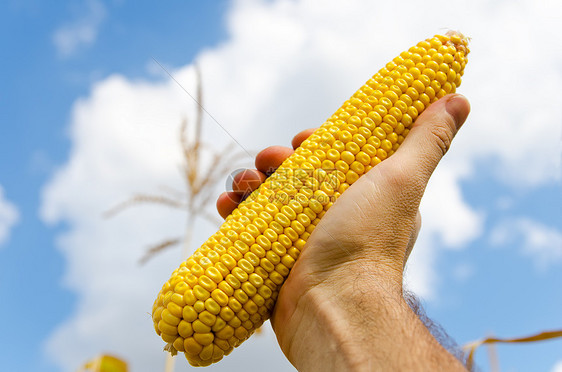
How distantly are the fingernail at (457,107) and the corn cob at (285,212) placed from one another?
0.43 ft

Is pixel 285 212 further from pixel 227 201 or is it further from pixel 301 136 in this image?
pixel 301 136

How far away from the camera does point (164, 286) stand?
2307 mm

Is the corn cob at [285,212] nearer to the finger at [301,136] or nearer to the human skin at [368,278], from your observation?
the human skin at [368,278]

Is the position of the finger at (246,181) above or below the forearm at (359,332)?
above

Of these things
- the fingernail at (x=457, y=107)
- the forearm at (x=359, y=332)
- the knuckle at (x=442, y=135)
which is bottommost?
the forearm at (x=359, y=332)

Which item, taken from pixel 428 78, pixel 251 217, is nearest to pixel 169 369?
pixel 251 217

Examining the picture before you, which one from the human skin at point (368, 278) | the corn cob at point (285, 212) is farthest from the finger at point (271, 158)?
the human skin at point (368, 278)

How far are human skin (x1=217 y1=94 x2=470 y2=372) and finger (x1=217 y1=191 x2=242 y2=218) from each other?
84cm

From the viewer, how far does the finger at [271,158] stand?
317 centimetres

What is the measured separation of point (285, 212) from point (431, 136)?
99 cm

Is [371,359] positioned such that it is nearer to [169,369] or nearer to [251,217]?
[251,217]

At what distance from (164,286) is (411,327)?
1.22 meters

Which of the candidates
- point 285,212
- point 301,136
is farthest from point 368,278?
point 301,136

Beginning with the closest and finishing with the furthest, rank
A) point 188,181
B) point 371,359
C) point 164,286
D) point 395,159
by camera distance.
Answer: point 371,359 → point 164,286 → point 395,159 → point 188,181
